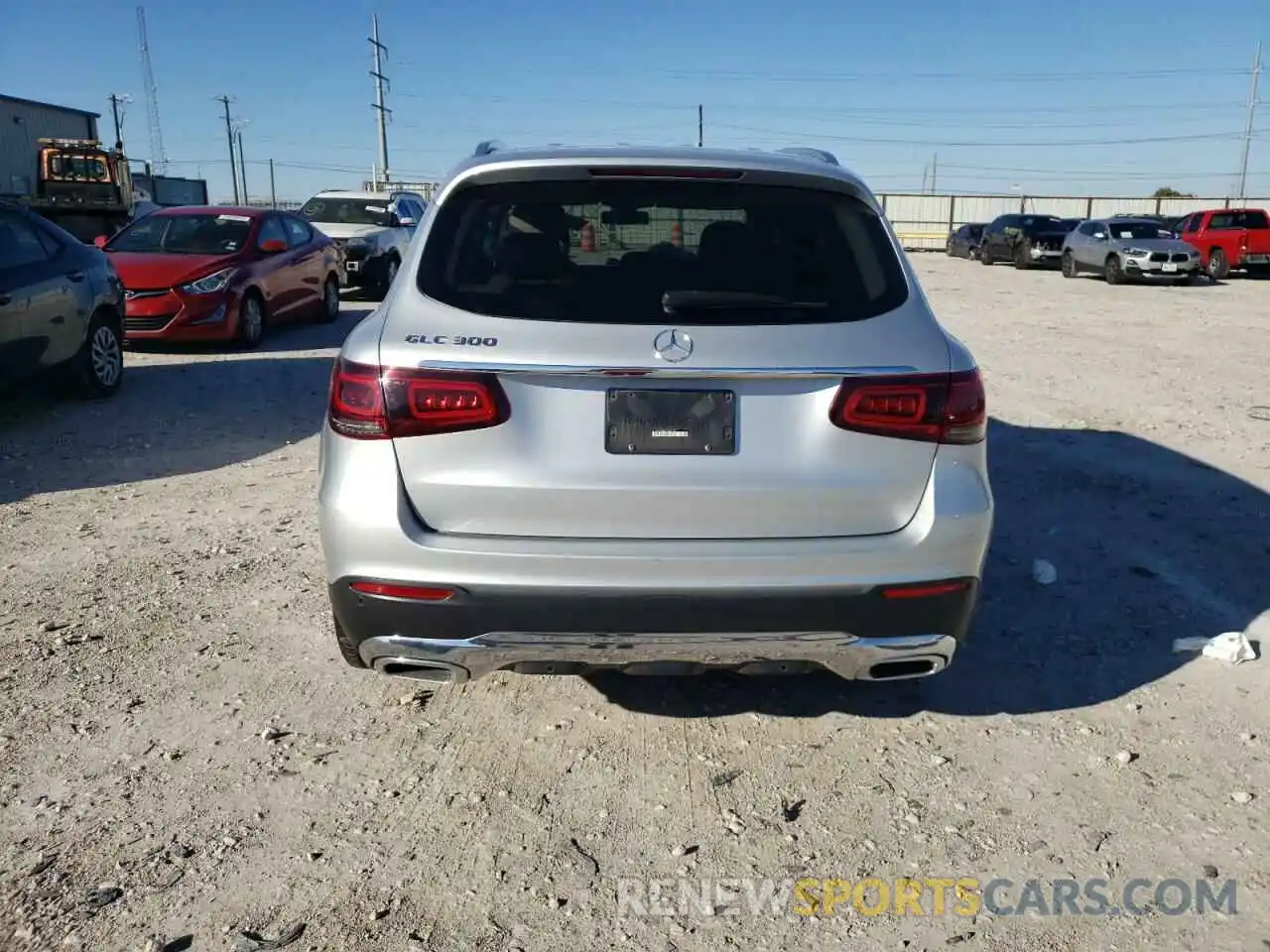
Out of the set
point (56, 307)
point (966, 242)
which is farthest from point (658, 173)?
point (966, 242)

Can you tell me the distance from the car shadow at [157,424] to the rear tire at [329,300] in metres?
3.62

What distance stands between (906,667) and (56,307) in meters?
7.22

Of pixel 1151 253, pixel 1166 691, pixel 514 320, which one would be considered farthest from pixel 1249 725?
pixel 1151 253

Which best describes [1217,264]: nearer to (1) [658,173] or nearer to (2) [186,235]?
(2) [186,235]

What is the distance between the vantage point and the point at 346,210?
59.5 feet

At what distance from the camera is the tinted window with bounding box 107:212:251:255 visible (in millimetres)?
11922

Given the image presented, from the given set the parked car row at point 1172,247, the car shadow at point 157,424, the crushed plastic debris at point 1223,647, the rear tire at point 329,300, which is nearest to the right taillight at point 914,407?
the crushed plastic debris at point 1223,647

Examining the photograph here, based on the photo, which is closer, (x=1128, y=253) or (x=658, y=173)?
(x=658, y=173)

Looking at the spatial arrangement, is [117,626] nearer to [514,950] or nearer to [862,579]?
[514,950]

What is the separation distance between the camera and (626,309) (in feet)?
9.49

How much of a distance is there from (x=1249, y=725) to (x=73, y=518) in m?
5.54

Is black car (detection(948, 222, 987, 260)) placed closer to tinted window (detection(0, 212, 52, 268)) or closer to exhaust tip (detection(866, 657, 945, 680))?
tinted window (detection(0, 212, 52, 268))

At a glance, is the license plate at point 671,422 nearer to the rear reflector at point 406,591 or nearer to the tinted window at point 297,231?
the rear reflector at point 406,591

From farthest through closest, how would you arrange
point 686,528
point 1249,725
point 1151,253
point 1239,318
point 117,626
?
point 1151,253
point 1239,318
point 117,626
point 1249,725
point 686,528
